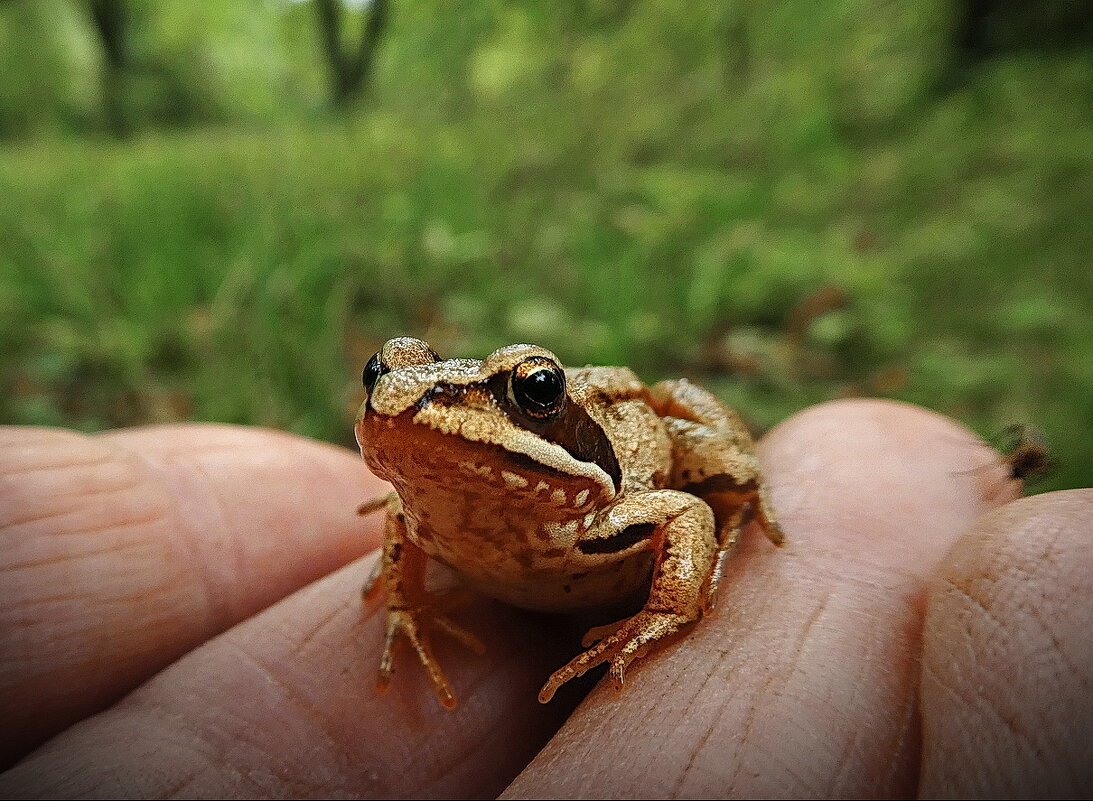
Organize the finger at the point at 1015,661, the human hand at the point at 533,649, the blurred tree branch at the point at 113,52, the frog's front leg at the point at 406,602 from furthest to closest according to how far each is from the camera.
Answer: the blurred tree branch at the point at 113,52 → the frog's front leg at the point at 406,602 → the human hand at the point at 533,649 → the finger at the point at 1015,661

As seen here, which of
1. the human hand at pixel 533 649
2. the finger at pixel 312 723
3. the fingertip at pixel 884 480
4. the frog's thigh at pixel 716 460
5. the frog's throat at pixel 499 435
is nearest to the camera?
the human hand at pixel 533 649

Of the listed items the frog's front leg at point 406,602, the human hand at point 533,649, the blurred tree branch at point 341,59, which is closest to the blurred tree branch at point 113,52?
the blurred tree branch at point 341,59

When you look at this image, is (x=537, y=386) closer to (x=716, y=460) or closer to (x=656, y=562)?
(x=656, y=562)

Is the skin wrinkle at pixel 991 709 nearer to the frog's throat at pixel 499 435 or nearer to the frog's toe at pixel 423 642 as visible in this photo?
the frog's throat at pixel 499 435

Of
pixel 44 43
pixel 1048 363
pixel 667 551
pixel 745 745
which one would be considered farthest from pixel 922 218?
pixel 44 43

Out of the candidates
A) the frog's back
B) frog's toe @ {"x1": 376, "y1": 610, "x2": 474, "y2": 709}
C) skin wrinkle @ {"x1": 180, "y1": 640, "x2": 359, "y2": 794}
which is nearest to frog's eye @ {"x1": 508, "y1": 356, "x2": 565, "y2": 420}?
the frog's back

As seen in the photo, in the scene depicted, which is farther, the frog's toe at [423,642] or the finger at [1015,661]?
the frog's toe at [423,642]
